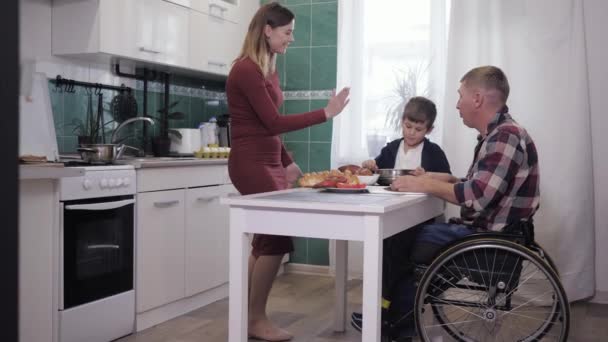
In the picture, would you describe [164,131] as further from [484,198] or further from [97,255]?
[484,198]

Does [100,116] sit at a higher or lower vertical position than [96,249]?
higher

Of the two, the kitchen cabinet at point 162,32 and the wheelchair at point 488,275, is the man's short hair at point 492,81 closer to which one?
the wheelchair at point 488,275

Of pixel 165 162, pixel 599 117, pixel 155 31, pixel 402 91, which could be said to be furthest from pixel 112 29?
pixel 599 117

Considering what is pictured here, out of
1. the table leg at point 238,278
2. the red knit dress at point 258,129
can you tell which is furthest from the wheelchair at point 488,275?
the red knit dress at point 258,129

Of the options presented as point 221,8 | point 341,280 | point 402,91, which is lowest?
point 341,280

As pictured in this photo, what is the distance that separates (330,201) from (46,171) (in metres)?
1.09

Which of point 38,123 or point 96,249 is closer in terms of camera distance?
point 96,249

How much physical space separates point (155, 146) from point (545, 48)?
233 cm

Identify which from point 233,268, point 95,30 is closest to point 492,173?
point 233,268

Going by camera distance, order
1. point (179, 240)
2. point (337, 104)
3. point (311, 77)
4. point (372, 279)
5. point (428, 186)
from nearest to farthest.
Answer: point (372, 279) < point (428, 186) < point (337, 104) < point (179, 240) < point (311, 77)

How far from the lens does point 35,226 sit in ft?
8.10

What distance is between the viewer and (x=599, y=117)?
380 cm

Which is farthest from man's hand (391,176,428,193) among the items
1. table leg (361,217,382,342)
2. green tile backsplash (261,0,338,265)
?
green tile backsplash (261,0,338,265)

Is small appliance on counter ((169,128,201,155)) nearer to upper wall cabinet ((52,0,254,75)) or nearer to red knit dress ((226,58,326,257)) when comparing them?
upper wall cabinet ((52,0,254,75))
